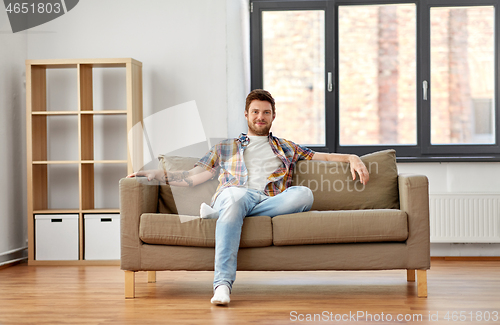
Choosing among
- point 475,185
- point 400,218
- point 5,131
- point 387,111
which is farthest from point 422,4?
point 5,131

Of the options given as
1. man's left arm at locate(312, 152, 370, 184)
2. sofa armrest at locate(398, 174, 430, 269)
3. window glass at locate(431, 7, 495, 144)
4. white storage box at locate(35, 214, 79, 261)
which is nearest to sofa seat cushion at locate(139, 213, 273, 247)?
man's left arm at locate(312, 152, 370, 184)

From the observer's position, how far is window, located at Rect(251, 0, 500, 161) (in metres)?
3.69

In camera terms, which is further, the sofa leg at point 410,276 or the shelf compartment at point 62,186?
the shelf compartment at point 62,186

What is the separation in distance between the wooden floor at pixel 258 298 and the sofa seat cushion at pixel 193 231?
0.93ft

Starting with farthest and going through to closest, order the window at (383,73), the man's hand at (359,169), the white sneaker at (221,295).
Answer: the window at (383,73) → the man's hand at (359,169) → the white sneaker at (221,295)

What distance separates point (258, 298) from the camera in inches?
92.7

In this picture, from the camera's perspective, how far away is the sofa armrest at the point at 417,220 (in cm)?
233

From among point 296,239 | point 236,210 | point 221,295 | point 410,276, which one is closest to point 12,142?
point 236,210

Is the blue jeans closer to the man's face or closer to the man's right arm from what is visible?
the man's right arm

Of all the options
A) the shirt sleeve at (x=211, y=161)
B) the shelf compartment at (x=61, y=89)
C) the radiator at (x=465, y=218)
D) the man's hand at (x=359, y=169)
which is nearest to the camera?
the man's hand at (x=359, y=169)

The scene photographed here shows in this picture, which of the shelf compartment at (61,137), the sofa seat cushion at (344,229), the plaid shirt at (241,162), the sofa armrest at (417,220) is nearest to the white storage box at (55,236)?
the shelf compartment at (61,137)

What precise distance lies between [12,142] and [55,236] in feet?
2.61

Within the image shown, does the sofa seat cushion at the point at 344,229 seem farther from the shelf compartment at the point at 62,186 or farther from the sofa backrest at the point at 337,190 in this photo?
the shelf compartment at the point at 62,186

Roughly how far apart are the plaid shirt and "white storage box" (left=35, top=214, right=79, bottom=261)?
1284mm
